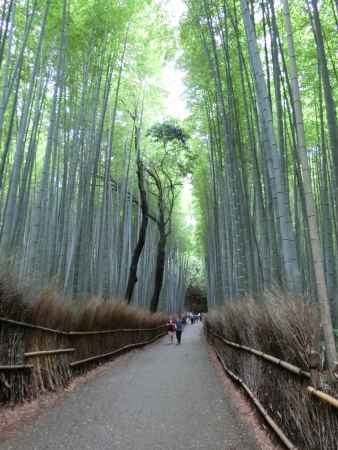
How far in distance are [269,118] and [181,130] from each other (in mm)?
7855

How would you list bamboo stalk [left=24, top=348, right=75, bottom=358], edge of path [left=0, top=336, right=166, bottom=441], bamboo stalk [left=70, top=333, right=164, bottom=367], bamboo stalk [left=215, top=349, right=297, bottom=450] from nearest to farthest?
bamboo stalk [left=215, top=349, right=297, bottom=450] < edge of path [left=0, top=336, right=166, bottom=441] < bamboo stalk [left=24, top=348, right=75, bottom=358] < bamboo stalk [left=70, top=333, right=164, bottom=367]

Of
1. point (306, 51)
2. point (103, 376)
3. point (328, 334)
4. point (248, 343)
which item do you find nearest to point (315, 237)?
point (328, 334)

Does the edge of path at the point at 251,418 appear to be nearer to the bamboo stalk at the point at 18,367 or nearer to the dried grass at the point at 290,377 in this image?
the dried grass at the point at 290,377

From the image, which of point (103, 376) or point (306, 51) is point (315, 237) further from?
point (306, 51)

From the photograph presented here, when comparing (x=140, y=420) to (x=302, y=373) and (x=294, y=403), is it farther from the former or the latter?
(x=302, y=373)

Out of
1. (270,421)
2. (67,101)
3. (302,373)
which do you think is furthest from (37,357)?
Answer: (67,101)

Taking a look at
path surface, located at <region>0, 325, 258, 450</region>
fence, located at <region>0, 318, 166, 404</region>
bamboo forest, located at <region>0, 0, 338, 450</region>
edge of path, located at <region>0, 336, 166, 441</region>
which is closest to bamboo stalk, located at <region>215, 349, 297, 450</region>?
path surface, located at <region>0, 325, 258, 450</region>

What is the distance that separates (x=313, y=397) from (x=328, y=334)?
372 millimetres

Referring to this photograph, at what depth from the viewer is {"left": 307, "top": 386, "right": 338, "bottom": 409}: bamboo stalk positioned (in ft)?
4.92

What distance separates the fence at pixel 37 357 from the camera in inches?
125

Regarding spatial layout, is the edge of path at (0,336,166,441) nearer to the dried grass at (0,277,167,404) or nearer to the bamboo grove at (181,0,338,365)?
the dried grass at (0,277,167,404)

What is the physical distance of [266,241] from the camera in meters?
5.11

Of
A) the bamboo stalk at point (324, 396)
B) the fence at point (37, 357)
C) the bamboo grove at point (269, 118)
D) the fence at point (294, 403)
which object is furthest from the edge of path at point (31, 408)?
the bamboo grove at point (269, 118)

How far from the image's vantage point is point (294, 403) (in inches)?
83.6
